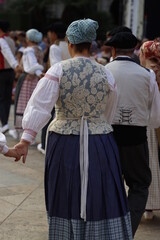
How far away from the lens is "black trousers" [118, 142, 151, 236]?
453 centimetres

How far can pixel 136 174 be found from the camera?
457 centimetres

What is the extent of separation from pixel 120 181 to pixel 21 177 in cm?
303

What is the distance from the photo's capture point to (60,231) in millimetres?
3951

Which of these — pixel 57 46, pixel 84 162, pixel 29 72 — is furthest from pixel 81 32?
pixel 29 72

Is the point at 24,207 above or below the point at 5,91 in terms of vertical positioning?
above

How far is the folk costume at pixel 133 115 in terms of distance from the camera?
444 centimetres

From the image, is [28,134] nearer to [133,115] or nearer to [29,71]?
[133,115]

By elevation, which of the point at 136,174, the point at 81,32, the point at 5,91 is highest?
the point at 81,32

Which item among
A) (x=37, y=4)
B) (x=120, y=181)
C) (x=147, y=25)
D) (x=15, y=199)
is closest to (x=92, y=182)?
(x=120, y=181)

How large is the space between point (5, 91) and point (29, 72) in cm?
113

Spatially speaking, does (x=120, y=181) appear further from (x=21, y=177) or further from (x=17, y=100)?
(x=17, y=100)

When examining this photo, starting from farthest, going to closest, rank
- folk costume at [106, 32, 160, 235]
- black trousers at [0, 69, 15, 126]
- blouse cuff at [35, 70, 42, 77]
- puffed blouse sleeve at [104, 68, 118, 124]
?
black trousers at [0, 69, 15, 126] < blouse cuff at [35, 70, 42, 77] < folk costume at [106, 32, 160, 235] < puffed blouse sleeve at [104, 68, 118, 124]

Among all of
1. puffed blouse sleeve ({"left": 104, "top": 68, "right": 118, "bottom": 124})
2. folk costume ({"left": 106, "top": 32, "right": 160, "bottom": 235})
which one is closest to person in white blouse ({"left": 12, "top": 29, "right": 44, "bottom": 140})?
folk costume ({"left": 106, "top": 32, "right": 160, "bottom": 235})

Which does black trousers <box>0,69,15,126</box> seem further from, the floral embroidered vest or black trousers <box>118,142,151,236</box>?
the floral embroidered vest
